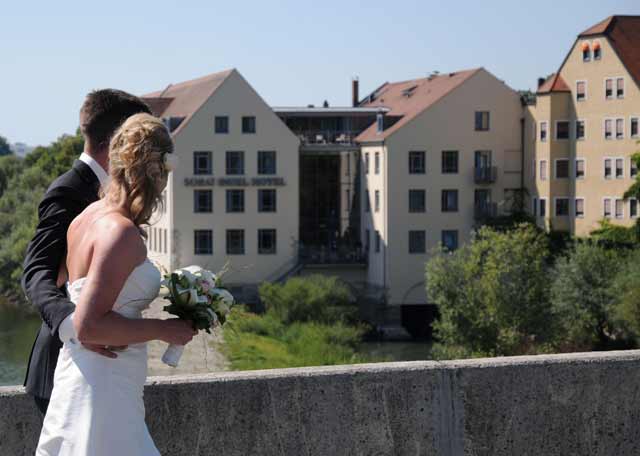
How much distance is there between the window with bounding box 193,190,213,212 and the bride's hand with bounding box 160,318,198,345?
6976 cm

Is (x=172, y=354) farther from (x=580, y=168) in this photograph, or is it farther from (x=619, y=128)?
(x=580, y=168)

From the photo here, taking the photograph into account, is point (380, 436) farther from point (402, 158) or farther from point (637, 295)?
point (402, 158)

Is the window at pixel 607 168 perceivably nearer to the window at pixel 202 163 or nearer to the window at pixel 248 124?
the window at pixel 248 124

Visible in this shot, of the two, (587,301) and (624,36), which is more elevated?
(624,36)

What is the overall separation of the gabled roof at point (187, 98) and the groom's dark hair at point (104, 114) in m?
67.1

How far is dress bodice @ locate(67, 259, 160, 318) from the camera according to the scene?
4531 mm

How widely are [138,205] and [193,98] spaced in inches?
2835

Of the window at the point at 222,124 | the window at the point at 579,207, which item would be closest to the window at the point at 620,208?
the window at the point at 579,207

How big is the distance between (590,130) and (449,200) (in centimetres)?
930

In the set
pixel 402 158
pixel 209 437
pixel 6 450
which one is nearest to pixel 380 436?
pixel 209 437

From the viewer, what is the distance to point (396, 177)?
2879 inches

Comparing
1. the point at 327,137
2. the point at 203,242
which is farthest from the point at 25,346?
the point at 327,137

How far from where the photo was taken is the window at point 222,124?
7275 centimetres

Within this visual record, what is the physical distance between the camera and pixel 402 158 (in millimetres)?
73125
